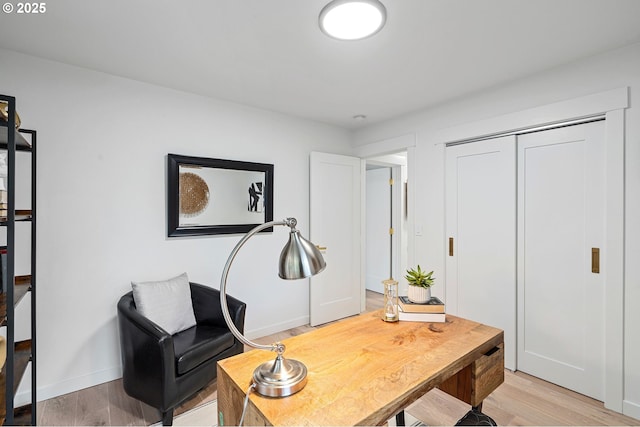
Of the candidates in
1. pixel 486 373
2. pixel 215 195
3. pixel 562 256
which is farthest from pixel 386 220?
pixel 486 373

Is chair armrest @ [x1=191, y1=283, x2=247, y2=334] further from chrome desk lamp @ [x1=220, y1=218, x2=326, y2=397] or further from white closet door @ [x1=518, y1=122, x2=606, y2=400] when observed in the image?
white closet door @ [x1=518, y1=122, x2=606, y2=400]

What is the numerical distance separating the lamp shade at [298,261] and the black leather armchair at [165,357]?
120 cm

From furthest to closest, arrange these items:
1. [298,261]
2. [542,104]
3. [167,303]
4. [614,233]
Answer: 1. [542,104]
2. [167,303]
3. [614,233]
4. [298,261]

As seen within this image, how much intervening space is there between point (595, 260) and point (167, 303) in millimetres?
3053

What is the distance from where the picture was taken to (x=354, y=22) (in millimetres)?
1709

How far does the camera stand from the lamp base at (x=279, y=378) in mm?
1053

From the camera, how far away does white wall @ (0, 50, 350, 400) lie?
2158 millimetres

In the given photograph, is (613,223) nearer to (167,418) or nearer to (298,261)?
(298,261)

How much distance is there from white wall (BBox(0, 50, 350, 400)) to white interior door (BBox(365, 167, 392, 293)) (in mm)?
2700

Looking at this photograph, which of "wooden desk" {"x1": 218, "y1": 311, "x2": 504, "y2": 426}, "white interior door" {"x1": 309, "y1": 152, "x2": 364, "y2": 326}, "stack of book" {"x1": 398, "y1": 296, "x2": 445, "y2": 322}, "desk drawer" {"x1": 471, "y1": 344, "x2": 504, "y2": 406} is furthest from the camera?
"white interior door" {"x1": 309, "y1": 152, "x2": 364, "y2": 326}

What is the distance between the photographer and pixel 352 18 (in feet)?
5.50

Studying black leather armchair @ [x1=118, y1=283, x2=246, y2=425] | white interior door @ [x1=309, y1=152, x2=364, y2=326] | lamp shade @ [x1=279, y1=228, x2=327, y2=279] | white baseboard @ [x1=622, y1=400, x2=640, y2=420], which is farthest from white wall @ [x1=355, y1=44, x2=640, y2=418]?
lamp shade @ [x1=279, y1=228, x2=327, y2=279]

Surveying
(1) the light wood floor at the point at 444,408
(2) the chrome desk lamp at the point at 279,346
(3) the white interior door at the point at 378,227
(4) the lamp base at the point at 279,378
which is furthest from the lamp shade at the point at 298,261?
(3) the white interior door at the point at 378,227

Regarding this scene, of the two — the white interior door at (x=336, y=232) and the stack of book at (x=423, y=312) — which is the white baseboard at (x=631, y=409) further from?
the white interior door at (x=336, y=232)
